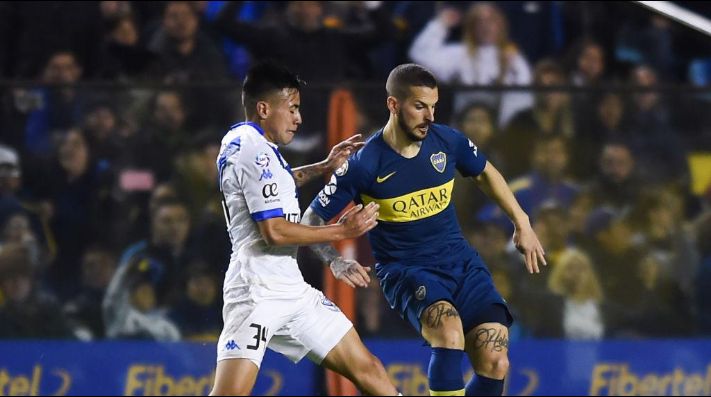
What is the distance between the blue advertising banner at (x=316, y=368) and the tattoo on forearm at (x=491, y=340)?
214cm

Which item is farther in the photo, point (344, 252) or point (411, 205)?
point (344, 252)

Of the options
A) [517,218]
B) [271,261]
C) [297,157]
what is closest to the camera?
[271,261]

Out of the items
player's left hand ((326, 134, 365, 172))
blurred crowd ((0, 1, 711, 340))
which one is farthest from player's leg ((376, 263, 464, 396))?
blurred crowd ((0, 1, 711, 340))

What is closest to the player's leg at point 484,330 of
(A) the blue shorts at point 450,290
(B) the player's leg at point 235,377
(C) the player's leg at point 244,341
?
(A) the blue shorts at point 450,290

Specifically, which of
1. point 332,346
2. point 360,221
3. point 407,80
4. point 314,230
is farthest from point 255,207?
point 407,80

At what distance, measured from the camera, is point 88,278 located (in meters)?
8.39

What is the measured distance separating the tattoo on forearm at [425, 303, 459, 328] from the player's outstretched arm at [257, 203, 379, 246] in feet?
2.57

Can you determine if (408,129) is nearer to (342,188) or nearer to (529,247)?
(342,188)

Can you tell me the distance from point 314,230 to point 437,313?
2.94ft

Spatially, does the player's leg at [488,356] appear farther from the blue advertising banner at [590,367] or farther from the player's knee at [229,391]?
the blue advertising banner at [590,367]

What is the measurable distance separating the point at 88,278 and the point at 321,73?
201cm

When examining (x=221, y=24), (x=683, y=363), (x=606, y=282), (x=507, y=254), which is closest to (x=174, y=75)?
(x=221, y=24)

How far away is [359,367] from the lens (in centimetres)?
584

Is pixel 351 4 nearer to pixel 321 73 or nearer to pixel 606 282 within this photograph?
pixel 321 73
